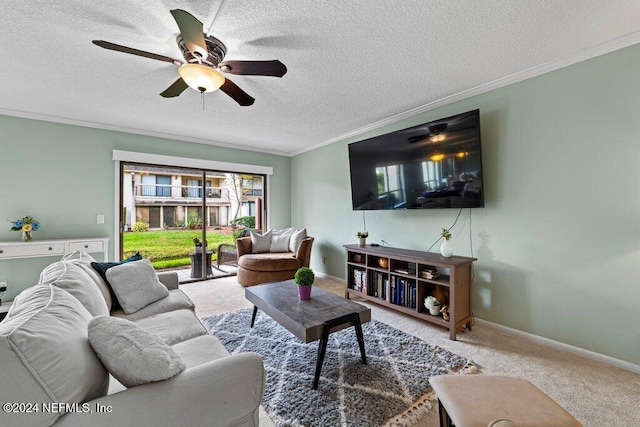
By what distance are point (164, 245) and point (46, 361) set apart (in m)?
4.04

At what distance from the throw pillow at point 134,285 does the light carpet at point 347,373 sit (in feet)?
2.33

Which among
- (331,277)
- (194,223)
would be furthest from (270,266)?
(194,223)

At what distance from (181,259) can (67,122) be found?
2426 mm

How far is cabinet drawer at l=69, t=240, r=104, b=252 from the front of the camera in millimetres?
3321

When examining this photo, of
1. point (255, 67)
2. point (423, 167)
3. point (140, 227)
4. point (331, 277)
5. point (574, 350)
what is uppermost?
point (255, 67)

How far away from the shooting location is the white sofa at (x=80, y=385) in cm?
75

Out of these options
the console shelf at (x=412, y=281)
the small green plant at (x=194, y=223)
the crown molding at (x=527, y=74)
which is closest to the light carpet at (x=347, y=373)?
the console shelf at (x=412, y=281)

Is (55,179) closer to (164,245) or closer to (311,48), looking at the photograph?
(164,245)

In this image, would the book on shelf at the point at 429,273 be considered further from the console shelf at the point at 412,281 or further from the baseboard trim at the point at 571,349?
the baseboard trim at the point at 571,349

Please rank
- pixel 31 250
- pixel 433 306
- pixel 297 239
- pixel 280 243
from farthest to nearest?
pixel 280 243
pixel 297 239
pixel 31 250
pixel 433 306

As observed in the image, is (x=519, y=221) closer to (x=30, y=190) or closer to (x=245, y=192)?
(x=245, y=192)

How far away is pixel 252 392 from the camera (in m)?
1.04

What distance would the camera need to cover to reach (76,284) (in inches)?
58.9

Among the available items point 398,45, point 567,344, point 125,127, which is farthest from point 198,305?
point 567,344
